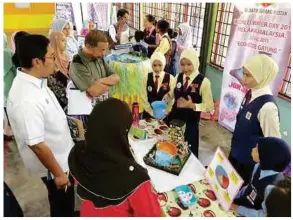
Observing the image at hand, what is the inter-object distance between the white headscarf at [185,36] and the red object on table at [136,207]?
3.69m

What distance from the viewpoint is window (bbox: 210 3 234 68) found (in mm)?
3635

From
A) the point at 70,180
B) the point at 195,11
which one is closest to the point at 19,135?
the point at 70,180

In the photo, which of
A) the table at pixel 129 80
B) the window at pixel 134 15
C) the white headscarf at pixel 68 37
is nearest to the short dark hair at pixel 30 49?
the table at pixel 129 80

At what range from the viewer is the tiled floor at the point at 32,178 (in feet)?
7.48

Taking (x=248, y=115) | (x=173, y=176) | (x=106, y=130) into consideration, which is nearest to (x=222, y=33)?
(x=248, y=115)

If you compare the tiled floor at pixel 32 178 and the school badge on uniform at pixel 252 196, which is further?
the tiled floor at pixel 32 178

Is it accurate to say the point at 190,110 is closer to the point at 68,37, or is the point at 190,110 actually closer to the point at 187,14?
the point at 68,37

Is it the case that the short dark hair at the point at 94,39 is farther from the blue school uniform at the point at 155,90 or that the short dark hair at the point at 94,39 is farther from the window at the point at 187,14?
the window at the point at 187,14

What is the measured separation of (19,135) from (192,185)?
1.01 m

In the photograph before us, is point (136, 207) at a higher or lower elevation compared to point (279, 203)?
lower

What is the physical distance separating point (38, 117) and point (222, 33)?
316 centimetres

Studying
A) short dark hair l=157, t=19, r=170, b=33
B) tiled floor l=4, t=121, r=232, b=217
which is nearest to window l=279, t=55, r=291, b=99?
tiled floor l=4, t=121, r=232, b=217

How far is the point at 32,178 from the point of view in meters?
2.60

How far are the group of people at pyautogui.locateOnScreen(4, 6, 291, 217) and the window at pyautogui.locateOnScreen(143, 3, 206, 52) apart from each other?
7.36 feet
